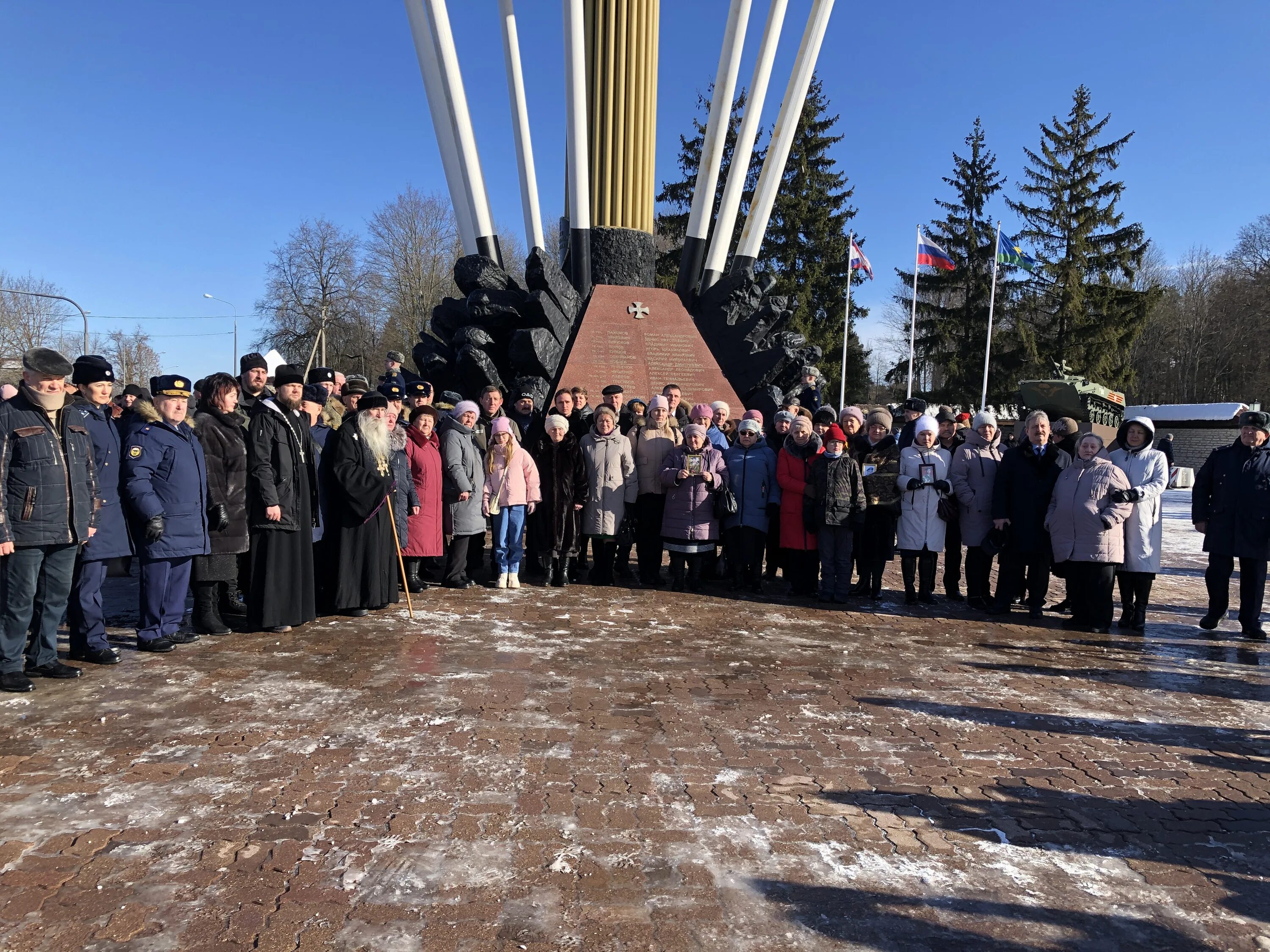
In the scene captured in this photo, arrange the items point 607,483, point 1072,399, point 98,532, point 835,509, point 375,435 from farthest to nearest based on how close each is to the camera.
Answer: point 1072,399 → point 607,483 → point 835,509 → point 375,435 → point 98,532

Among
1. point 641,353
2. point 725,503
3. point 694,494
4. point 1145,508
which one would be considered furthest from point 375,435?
point 641,353

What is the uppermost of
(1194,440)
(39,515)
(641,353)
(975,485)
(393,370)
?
(1194,440)

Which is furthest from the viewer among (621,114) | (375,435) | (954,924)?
(621,114)

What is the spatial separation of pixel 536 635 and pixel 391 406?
2638 mm

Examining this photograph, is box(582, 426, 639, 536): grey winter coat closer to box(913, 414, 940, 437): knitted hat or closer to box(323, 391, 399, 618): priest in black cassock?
box(323, 391, 399, 618): priest in black cassock

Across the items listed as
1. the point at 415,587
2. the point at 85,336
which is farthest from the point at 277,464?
the point at 85,336

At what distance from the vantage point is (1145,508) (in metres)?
6.73

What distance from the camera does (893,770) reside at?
3.63 metres

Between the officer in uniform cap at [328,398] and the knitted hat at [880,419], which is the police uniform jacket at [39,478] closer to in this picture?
the officer in uniform cap at [328,398]

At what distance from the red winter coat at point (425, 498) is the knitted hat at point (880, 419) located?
411 cm

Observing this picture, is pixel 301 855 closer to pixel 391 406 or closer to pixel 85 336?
pixel 391 406

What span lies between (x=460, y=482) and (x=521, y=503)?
0.60 m

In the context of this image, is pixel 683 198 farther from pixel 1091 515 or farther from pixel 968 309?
pixel 1091 515

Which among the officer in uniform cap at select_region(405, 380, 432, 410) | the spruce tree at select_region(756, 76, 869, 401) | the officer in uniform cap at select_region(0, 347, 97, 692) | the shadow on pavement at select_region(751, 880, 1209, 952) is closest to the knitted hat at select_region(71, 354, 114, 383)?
the officer in uniform cap at select_region(0, 347, 97, 692)
